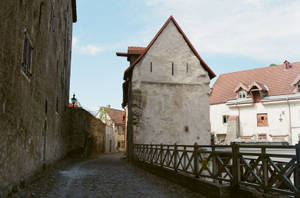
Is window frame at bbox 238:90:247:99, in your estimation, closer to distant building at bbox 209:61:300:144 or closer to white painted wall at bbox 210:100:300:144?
distant building at bbox 209:61:300:144

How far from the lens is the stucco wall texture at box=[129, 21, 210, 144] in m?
18.7

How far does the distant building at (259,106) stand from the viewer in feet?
101

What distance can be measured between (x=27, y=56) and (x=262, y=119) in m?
29.6

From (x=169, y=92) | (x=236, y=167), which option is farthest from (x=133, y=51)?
(x=236, y=167)

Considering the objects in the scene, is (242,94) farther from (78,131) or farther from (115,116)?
(115,116)

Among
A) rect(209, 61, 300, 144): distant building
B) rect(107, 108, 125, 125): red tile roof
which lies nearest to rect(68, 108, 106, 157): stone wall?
rect(209, 61, 300, 144): distant building

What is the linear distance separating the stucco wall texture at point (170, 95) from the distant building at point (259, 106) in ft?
49.9

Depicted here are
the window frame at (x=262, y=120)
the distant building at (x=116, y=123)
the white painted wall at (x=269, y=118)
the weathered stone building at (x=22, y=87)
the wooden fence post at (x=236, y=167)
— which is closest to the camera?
the weathered stone building at (x=22, y=87)

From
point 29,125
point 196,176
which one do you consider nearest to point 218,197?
point 196,176

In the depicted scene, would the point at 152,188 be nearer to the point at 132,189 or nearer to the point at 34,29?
the point at 132,189

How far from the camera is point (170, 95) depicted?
19.4m

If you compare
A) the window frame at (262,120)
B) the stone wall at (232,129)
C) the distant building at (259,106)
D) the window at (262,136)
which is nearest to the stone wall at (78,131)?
the stone wall at (232,129)

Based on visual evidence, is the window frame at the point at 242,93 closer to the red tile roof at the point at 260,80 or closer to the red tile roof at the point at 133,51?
the red tile roof at the point at 260,80

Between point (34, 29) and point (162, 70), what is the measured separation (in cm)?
1148
